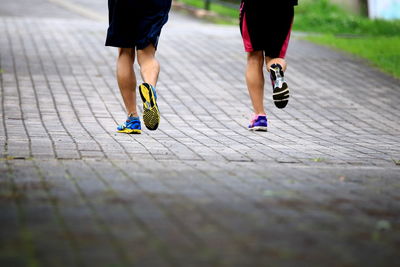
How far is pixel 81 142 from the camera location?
6477 millimetres

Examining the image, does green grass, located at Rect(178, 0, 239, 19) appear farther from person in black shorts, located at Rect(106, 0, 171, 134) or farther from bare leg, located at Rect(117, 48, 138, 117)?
person in black shorts, located at Rect(106, 0, 171, 134)

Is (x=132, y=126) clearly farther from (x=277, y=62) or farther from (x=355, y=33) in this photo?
(x=355, y=33)

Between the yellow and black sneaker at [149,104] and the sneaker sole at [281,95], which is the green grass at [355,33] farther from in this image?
the yellow and black sneaker at [149,104]

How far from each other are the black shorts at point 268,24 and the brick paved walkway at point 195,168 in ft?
2.52

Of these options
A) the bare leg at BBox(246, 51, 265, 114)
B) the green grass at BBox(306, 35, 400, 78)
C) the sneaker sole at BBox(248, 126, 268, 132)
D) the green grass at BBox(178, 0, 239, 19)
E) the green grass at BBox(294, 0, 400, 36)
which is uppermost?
the bare leg at BBox(246, 51, 265, 114)

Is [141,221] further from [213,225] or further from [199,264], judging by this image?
[199,264]

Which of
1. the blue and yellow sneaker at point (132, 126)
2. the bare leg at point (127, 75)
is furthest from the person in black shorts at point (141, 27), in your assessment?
the blue and yellow sneaker at point (132, 126)

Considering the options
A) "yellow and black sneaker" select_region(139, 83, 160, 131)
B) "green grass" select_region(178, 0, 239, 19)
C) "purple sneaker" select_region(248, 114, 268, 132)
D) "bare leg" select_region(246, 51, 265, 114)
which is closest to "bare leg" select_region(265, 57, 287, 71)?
"bare leg" select_region(246, 51, 265, 114)

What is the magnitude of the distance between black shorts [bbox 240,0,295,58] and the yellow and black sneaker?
54.6 inches

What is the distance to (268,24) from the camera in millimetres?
7598

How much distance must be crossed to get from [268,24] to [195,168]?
255 centimetres

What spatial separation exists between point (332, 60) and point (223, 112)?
4.16 meters

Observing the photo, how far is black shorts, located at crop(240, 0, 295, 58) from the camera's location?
7609mm

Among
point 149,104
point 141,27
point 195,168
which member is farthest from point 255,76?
point 195,168
